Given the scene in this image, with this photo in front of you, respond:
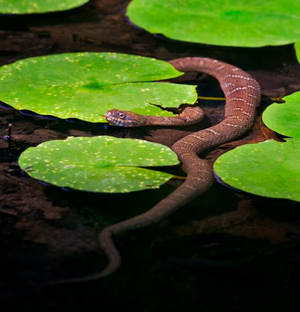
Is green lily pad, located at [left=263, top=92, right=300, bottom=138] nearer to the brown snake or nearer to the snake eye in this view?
the brown snake

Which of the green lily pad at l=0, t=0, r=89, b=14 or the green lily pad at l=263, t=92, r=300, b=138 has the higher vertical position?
the green lily pad at l=0, t=0, r=89, b=14

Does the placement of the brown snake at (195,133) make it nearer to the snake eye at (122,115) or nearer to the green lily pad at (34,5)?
the snake eye at (122,115)

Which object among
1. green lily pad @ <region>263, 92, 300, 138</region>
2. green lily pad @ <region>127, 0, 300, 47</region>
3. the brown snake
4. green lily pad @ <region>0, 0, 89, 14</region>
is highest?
green lily pad @ <region>127, 0, 300, 47</region>

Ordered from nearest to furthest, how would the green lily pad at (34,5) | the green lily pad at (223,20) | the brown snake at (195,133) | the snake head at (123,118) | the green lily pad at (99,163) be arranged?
the brown snake at (195,133)
the green lily pad at (99,163)
the snake head at (123,118)
the green lily pad at (223,20)
the green lily pad at (34,5)

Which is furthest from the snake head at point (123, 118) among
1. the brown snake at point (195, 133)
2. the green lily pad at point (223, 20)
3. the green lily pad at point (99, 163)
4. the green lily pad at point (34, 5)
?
the green lily pad at point (34, 5)

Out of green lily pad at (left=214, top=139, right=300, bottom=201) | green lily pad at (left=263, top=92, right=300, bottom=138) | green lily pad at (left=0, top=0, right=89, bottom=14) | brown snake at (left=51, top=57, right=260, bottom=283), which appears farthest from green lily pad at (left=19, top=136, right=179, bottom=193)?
green lily pad at (left=0, top=0, right=89, bottom=14)

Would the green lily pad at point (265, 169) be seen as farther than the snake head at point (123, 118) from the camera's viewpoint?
No

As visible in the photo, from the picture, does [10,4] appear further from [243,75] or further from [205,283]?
[205,283]
